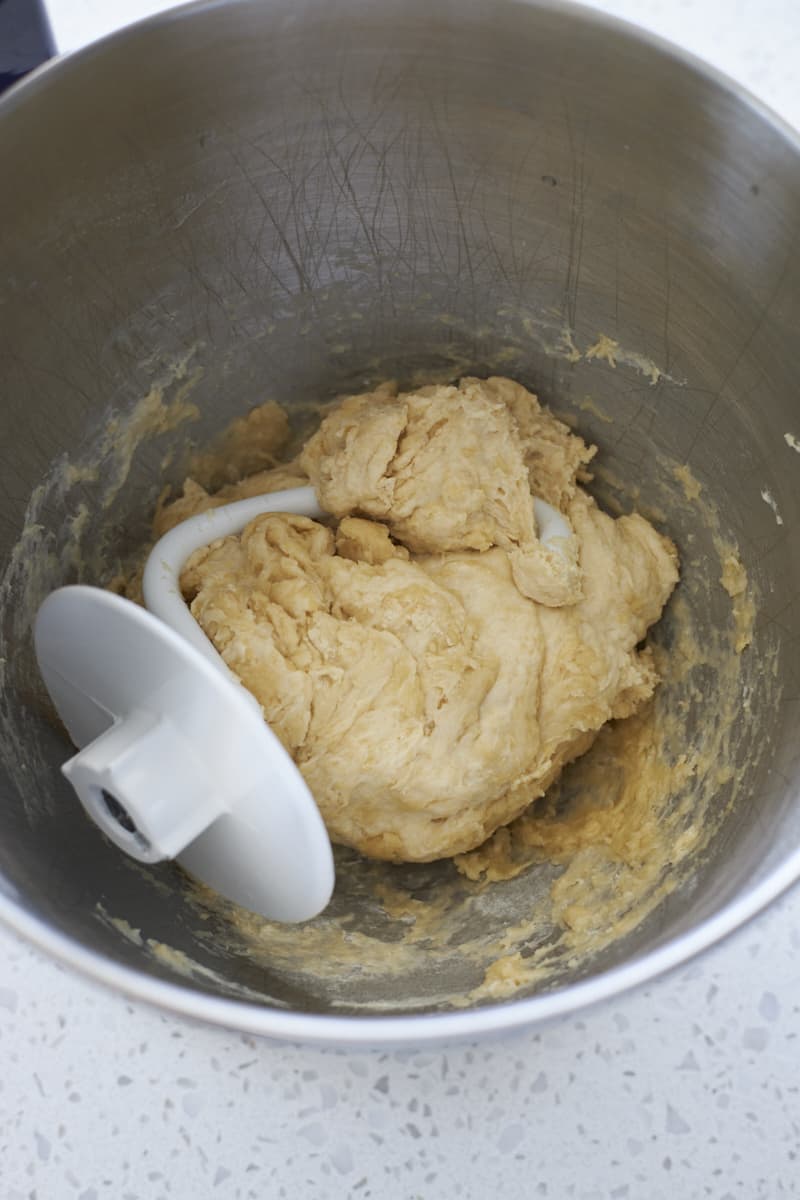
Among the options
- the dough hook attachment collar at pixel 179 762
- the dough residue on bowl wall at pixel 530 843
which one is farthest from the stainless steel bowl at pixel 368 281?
the dough hook attachment collar at pixel 179 762

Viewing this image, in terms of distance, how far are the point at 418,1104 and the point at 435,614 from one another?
0.62 m

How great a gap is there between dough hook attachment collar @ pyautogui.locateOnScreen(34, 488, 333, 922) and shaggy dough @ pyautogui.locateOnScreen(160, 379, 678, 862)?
0.55 feet

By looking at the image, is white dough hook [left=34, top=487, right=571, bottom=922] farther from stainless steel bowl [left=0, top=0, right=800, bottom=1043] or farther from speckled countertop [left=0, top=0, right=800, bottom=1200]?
speckled countertop [left=0, top=0, right=800, bottom=1200]

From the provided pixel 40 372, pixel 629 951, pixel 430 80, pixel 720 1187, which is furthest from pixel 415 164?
pixel 720 1187

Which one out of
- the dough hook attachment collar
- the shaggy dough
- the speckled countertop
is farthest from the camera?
the shaggy dough

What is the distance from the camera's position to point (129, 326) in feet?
4.49

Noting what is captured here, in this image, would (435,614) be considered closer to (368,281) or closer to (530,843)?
(530,843)

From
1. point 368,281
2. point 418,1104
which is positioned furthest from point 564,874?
point 368,281

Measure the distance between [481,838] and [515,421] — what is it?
623 millimetres

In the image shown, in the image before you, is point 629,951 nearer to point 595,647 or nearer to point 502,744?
point 502,744

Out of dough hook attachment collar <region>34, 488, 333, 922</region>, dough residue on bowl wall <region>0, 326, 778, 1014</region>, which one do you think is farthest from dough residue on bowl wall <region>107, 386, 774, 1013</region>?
dough hook attachment collar <region>34, 488, 333, 922</region>

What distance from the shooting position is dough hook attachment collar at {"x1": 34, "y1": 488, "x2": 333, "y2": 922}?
1055 millimetres

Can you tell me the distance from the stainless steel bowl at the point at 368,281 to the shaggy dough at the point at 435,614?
12 centimetres

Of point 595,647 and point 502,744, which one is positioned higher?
point 595,647
